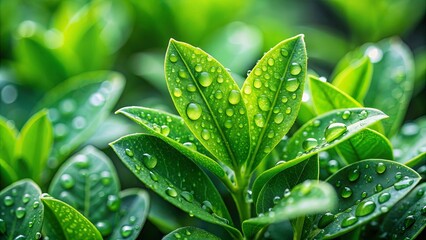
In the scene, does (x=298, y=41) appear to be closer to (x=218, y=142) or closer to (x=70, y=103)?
(x=218, y=142)

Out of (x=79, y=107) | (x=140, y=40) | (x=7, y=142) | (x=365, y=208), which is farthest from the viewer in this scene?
(x=140, y=40)

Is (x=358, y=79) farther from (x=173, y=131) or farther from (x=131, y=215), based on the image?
(x=131, y=215)

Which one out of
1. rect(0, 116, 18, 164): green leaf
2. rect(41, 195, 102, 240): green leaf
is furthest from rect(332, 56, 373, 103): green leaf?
rect(0, 116, 18, 164): green leaf

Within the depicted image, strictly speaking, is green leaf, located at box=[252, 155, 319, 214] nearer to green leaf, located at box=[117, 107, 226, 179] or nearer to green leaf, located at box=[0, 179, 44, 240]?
green leaf, located at box=[117, 107, 226, 179]

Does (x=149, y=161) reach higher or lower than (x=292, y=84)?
lower

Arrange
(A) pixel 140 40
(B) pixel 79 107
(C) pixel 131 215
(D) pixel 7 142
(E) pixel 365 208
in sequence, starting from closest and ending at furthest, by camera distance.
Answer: (E) pixel 365 208 < (C) pixel 131 215 < (D) pixel 7 142 < (B) pixel 79 107 < (A) pixel 140 40

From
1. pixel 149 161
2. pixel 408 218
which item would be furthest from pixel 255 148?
pixel 408 218

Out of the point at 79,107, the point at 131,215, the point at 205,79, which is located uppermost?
the point at 205,79

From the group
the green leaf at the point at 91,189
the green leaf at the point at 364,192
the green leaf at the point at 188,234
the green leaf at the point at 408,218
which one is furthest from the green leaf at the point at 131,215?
the green leaf at the point at 408,218
